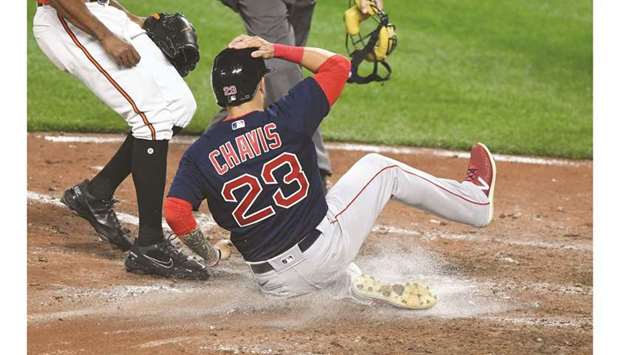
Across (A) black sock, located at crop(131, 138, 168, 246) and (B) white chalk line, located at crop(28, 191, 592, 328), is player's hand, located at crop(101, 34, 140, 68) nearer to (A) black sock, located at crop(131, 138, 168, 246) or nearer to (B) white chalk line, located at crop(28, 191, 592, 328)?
(A) black sock, located at crop(131, 138, 168, 246)

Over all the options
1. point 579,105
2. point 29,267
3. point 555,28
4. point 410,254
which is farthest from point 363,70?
point 29,267

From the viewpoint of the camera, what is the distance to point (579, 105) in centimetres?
938

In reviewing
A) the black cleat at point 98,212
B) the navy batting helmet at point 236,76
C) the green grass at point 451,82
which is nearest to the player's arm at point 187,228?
the navy batting helmet at point 236,76

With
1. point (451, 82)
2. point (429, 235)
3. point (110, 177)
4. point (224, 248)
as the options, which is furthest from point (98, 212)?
point (451, 82)

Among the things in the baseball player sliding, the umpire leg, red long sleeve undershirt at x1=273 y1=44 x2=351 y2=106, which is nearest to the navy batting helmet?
the baseball player sliding

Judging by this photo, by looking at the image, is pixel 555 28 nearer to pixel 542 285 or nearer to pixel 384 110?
pixel 384 110

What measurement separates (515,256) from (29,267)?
7.22 feet

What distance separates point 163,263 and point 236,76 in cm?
96

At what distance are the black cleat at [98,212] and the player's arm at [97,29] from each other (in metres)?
0.76

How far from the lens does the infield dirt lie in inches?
172

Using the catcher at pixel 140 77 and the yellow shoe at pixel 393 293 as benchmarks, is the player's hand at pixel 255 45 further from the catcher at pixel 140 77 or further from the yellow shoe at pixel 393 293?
the yellow shoe at pixel 393 293

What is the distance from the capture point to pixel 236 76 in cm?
457

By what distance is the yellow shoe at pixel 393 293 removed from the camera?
4746mm

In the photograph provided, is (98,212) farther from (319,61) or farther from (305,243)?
(319,61)
